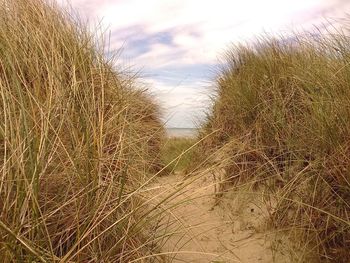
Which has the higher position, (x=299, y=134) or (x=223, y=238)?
(x=299, y=134)

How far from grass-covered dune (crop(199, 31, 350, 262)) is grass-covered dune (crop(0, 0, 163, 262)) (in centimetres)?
79

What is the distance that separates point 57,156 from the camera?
6.98ft

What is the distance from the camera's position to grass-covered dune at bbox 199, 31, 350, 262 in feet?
8.84

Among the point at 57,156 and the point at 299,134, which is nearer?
the point at 57,156

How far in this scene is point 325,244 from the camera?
2686mm

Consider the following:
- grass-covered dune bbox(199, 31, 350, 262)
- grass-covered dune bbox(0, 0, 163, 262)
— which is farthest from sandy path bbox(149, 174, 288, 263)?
grass-covered dune bbox(0, 0, 163, 262)

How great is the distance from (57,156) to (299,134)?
1.81 metres

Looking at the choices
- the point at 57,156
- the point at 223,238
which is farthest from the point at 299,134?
the point at 57,156

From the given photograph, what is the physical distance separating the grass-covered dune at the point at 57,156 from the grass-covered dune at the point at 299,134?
0.79 m

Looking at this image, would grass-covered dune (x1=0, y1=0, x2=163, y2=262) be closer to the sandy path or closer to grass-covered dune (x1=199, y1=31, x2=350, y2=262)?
the sandy path

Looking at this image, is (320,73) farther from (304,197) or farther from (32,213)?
(32,213)

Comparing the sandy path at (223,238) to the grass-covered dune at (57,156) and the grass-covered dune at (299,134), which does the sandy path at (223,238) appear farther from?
the grass-covered dune at (57,156)

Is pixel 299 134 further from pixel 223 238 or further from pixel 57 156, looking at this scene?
pixel 57 156

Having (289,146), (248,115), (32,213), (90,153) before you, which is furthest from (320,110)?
(32,213)
